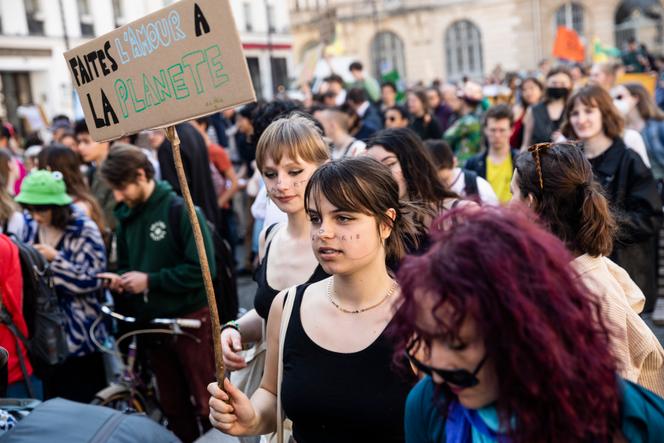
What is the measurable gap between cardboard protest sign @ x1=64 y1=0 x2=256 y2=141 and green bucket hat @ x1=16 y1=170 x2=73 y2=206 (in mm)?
1935

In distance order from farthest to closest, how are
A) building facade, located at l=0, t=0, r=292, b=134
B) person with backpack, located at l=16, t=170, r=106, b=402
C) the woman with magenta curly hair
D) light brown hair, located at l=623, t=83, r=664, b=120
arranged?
building facade, located at l=0, t=0, r=292, b=134 → light brown hair, located at l=623, t=83, r=664, b=120 → person with backpack, located at l=16, t=170, r=106, b=402 → the woman with magenta curly hair

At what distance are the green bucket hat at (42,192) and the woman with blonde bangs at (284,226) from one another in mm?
1863

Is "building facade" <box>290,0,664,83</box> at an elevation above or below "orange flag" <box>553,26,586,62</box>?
above

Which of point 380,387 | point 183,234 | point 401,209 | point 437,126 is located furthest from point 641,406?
point 437,126

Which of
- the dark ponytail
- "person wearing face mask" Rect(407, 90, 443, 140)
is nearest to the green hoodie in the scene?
the dark ponytail

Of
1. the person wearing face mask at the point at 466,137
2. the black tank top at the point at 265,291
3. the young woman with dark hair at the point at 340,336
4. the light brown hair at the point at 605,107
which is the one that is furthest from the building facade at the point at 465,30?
the young woman with dark hair at the point at 340,336

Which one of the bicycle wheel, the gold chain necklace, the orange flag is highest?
the orange flag

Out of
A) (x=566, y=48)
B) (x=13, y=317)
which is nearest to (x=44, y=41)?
(x=566, y=48)

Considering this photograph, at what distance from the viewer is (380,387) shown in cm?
226

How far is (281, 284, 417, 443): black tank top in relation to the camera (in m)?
2.25

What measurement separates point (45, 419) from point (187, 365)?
2.62 m

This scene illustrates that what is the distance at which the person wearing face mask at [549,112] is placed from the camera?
20.9ft

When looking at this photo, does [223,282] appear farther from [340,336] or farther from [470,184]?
[340,336]

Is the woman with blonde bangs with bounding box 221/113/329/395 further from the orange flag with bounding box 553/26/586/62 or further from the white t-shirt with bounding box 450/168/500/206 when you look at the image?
the orange flag with bounding box 553/26/586/62
